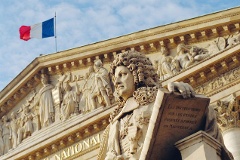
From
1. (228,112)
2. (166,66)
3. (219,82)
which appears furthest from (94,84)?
(228,112)

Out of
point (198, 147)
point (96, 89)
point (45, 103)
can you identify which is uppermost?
point (45, 103)

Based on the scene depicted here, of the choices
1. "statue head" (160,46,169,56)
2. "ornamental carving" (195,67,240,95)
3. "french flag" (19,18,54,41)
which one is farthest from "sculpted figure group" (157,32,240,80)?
"french flag" (19,18,54,41)

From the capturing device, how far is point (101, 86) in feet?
77.2

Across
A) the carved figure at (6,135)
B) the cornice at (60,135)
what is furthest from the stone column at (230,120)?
the carved figure at (6,135)

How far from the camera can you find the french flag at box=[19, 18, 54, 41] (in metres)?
28.9

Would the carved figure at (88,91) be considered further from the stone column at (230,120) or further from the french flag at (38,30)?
the stone column at (230,120)

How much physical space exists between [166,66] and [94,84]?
8.91ft

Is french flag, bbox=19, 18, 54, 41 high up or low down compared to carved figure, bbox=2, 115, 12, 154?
up

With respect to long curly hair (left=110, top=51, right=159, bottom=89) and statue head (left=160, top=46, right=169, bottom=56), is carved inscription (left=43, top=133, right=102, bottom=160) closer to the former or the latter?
statue head (left=160, top=46, right=169, bottom=56)

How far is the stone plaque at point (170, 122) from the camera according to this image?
4574 millimetres

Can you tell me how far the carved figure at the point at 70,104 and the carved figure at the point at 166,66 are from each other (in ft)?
10.8

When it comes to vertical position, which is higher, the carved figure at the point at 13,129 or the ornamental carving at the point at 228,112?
the carved figure at the point at 13,129

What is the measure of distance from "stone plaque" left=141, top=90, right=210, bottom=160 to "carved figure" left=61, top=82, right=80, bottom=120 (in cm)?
1985

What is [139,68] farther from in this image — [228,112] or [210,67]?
[210,67]
